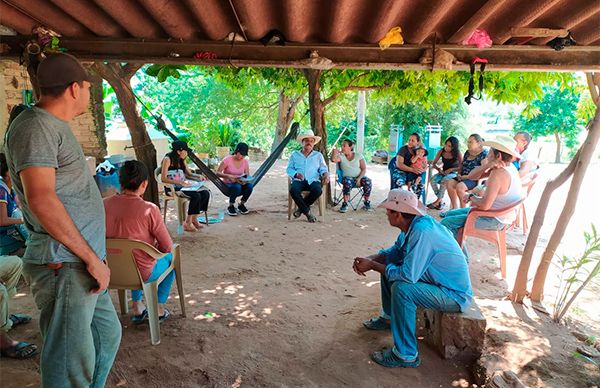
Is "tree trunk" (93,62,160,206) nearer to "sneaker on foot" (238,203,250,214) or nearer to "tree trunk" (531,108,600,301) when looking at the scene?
"sneaker on foot" (238,203,250,214)

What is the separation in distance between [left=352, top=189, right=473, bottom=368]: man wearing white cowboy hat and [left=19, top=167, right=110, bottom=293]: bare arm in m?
1.74

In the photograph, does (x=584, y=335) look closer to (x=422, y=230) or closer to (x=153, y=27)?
(x=422, y=230)

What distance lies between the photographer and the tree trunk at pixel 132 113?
4812 mm

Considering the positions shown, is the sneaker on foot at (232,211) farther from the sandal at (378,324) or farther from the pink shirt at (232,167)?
the sandal at (378,324)

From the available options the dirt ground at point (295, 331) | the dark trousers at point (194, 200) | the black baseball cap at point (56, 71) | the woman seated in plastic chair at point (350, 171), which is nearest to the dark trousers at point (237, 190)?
the dark trousers at point (194, 200)

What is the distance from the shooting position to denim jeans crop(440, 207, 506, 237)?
3.93m

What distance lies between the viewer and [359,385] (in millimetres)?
2322

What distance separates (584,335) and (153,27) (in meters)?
3.69

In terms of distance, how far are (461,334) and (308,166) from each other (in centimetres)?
382

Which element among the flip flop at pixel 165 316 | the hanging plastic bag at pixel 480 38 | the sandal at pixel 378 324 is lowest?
the sandal at pixel 378 324

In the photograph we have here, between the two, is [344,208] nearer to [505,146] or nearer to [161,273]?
[505,146]

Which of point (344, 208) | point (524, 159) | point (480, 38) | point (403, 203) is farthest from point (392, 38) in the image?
point (344, 208)

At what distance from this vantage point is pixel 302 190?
5.99 m

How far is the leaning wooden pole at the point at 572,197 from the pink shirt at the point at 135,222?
2.99 metres
